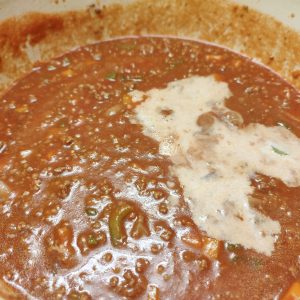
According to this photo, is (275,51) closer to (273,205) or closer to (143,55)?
(143,55)

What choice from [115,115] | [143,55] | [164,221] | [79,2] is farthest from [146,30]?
[164,221]

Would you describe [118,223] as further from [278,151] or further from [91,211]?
[278,151]

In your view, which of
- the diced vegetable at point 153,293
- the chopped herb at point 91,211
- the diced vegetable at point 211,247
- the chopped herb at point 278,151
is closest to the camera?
the diced vegetable at point 153,293

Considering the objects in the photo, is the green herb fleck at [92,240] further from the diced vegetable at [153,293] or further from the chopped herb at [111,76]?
the chopped herb at [111,76]

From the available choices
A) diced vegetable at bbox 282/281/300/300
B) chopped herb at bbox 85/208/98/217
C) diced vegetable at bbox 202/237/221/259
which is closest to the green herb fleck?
chopped herb at bbox 85/208/98/217

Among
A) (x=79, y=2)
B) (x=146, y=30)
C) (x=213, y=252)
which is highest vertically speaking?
(x=79, y=2)

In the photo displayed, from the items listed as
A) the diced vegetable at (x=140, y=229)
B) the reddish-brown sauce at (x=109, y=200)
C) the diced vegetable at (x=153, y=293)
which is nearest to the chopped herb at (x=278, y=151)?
the reddish-brown sauce at (x=109, y=200)
